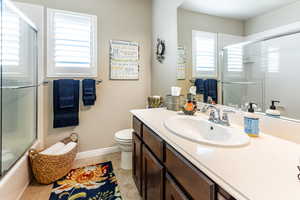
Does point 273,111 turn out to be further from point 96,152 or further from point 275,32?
point 96,152

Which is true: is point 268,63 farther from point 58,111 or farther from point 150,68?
point 58,111

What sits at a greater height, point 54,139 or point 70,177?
point 54,139

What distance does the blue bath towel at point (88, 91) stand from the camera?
211 cm

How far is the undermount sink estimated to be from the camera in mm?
776

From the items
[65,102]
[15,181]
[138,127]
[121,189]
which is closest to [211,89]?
[138,127]

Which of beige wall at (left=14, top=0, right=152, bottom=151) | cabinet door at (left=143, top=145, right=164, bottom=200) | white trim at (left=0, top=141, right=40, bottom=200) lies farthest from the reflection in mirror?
white trim at (left=0, top=141, right=40, bottom=200)

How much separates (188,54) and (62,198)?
76.7 inches

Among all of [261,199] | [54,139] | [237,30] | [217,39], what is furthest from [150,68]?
[261,199]

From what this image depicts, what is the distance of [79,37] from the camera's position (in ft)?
6.98

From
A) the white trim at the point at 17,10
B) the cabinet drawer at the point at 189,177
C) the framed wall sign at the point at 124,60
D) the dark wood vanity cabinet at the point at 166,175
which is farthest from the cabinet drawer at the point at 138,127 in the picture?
the white trim at the point at 17,10

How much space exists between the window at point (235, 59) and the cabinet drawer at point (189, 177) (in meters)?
0.83

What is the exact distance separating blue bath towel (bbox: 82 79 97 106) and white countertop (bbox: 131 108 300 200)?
1.61 metres

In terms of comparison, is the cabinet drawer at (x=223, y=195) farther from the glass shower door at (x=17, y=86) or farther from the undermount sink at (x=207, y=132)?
the glass shower door at (x=17, y=86)

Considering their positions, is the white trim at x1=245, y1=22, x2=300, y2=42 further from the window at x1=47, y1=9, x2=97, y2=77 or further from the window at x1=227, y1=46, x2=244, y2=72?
the window at x1=47, y1=9, x2=97, y2=77
